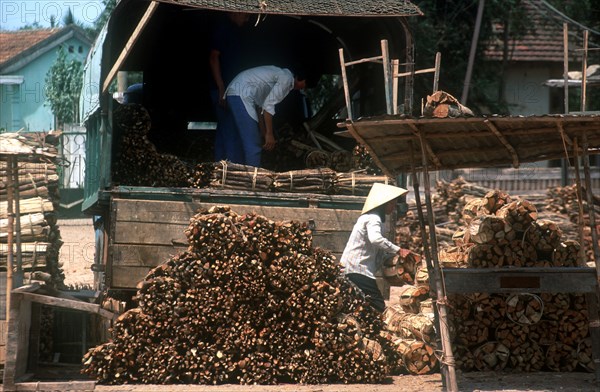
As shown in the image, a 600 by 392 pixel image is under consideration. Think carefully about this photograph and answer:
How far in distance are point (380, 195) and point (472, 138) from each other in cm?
149

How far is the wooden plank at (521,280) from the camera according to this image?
911cm

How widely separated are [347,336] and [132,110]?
3.70m

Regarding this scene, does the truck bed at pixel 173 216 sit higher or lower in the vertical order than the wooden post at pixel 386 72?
lower

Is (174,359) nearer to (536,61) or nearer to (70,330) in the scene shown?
(70,330)

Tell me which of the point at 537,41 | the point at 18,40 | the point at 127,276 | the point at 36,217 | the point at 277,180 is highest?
the point at 18,40

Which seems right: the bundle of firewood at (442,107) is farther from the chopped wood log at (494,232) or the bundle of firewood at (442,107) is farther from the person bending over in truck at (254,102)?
the person bending over in truck at (254,102)

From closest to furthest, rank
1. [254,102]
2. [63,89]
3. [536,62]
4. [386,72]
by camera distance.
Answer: [386,72]
[254,102]
[536,62]
[63,89]

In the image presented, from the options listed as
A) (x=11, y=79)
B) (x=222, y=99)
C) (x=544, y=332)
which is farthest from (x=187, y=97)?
(x=11, y=79)

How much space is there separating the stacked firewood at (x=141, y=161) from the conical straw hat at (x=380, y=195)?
193cm

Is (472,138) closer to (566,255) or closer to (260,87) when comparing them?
(566,255)

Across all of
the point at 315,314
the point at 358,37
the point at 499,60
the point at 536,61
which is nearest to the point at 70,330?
the point at 315,314

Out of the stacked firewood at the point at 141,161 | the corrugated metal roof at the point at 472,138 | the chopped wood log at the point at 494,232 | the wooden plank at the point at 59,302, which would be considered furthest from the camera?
the stacked firewood at the point at 141,161

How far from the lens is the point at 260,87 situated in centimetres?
1167

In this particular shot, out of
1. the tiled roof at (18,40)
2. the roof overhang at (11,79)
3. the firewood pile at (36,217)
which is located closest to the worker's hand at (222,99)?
the firewood pile at (36,217)
